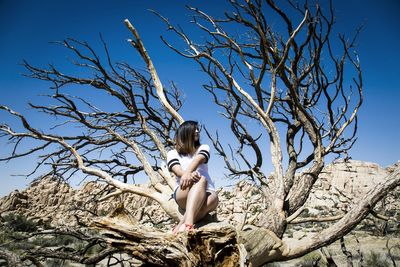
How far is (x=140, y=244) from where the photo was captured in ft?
5.24

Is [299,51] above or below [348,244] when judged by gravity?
above

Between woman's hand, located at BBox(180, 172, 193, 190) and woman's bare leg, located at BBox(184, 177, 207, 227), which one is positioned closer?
woman's bare leg, located at BBox(184, 177, 207, 227)

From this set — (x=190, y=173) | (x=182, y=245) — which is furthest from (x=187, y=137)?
(x=182, y=245)

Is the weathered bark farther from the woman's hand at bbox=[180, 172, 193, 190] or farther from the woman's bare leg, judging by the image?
the woman's hand at bbox=[180, 172, 193, 190]

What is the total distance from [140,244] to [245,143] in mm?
3222

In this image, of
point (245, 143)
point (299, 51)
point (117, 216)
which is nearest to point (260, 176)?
point (245, 143)

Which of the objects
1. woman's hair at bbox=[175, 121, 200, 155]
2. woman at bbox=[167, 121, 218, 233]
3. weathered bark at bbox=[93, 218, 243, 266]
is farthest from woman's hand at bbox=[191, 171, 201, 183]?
weathered bark at bbox=[93, 218, 243, 266]

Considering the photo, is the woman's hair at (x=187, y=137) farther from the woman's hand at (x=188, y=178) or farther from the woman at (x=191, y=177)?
the woman's hand at (x=188, y=178)

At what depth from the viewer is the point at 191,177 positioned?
6.73 ft

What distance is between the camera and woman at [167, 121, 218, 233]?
1.97 meters

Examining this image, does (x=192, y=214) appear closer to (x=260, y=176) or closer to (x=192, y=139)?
(x=192, y=139)

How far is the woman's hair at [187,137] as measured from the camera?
2354 millimetres

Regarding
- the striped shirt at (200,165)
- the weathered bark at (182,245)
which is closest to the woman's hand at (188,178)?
the striped shirt at (200,165)

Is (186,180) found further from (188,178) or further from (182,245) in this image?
(182,245)
